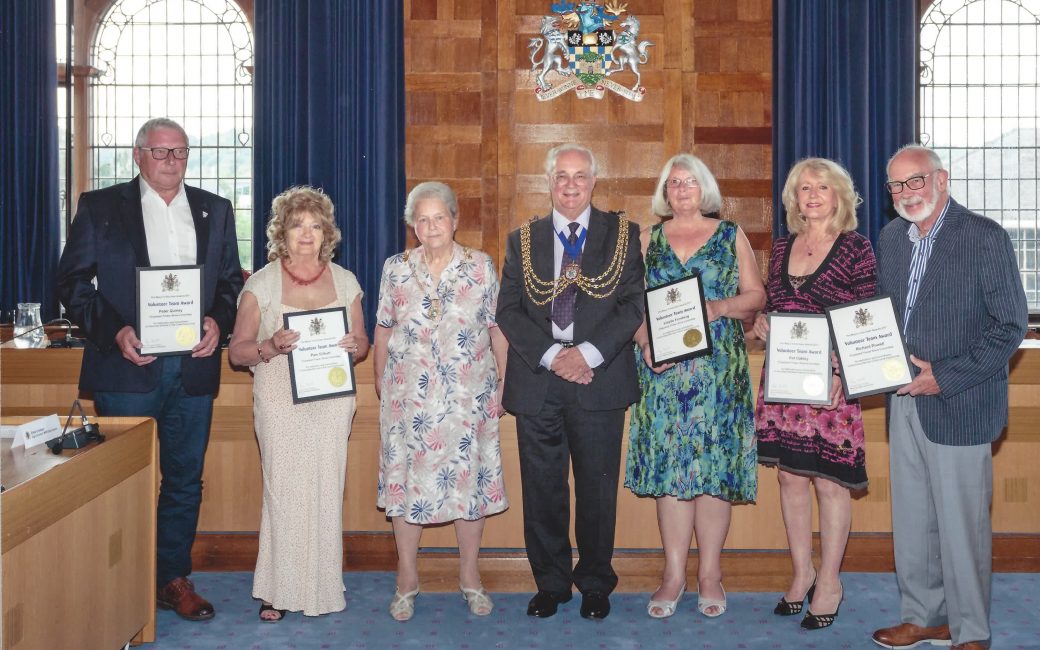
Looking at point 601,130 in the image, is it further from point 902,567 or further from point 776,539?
point 902,567

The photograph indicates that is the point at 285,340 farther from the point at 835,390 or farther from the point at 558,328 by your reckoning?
the point at 835,390

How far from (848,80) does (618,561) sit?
356 cm

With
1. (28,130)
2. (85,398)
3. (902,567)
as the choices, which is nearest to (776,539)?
(902,567)

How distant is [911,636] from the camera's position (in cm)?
306

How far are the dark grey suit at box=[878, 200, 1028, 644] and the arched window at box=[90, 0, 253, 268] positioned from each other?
5.14m

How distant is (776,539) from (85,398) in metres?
2.82

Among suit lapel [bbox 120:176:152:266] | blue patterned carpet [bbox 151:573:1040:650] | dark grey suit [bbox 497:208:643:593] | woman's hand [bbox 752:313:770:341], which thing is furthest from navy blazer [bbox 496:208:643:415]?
suit lapel [bbox 120:176:152:266]

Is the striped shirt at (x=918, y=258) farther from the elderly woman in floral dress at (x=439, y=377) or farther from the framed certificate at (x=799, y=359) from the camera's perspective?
the elderly woman in floral dress at (x=439, y=377)

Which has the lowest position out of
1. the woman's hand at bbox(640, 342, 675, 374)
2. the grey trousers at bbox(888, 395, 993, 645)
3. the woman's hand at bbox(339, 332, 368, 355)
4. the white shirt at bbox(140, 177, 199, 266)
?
the grey trousers at bbox(888, 395, 993, 645)

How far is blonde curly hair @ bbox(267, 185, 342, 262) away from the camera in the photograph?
321 cm

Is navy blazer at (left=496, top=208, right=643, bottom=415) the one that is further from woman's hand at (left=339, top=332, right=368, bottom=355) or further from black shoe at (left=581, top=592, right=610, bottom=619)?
black shoe at (left=581, top=592, right=610, bottom=619)

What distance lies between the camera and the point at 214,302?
11.2ft

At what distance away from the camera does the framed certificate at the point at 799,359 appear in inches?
118

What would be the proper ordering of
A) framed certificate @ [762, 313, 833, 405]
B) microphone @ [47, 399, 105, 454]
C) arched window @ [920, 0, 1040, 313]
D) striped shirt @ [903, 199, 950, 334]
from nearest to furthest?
microphone @ [47, 399, 105, 454], striped shirt @ [903, 199, 950, 334], framed certificate @ [762, 313, 833, 405], arched window @ [920, 0, 1040, 313]
